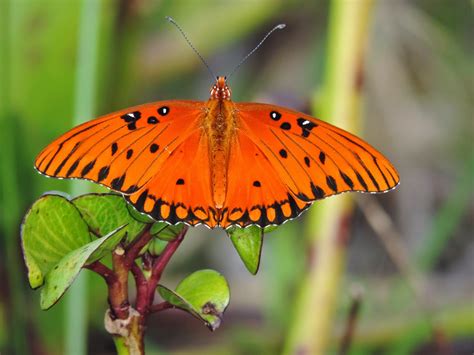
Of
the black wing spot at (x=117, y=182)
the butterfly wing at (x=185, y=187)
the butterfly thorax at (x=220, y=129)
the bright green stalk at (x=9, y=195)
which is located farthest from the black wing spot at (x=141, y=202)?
the bright green stalk at (x=9, y=195)

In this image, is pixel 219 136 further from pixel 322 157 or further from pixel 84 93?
pixel 84 93

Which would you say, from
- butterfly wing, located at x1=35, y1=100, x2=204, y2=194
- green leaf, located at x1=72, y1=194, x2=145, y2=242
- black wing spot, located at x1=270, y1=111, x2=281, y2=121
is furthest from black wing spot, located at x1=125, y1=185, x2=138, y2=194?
black wing spot, located at x1=270, y1=111, x2=281, y2=121

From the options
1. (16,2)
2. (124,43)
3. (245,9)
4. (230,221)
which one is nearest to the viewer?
(230,221)

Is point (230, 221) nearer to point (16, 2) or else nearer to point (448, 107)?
point (16, 2)

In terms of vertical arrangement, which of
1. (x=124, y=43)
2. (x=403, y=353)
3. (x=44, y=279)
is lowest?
(x=403, y=353)

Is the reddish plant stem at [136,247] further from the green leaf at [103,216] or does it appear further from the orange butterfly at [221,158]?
the orange butterfly at [221,158]

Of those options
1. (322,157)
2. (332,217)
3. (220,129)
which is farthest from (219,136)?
(332,217)

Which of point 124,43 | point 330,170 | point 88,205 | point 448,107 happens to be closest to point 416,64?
point 448,107
